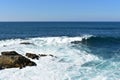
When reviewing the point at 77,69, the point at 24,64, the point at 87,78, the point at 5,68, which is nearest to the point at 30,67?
the point at 24,64

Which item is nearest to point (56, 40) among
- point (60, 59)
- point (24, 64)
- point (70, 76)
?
point (60, 59)

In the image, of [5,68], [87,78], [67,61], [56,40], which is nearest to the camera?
[87,78]

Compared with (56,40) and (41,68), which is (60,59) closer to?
(41,68)

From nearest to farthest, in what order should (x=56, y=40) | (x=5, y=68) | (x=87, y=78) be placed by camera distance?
(x=87, y=78)
(x=5, y=68)
(x=56, y=40)

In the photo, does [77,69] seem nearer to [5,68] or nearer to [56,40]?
[5,68]

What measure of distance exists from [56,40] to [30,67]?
17.6m

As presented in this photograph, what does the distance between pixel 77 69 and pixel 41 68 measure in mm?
2247

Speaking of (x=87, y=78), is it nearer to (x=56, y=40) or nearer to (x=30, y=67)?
(x=30, y=67)

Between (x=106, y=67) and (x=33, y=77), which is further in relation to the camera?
(x=106, y=67)

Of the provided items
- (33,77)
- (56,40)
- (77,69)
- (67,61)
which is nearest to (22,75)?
(33,77)

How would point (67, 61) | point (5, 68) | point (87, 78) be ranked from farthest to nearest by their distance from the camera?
1. point (67, 61)
2. point (5, 68)
3. point (87, 78)

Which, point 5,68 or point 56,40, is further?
point 56,40

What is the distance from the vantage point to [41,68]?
1666cm

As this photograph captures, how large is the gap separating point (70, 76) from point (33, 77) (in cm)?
203
